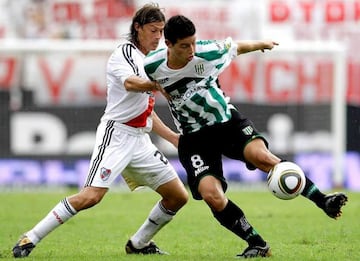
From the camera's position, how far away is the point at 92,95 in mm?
20844

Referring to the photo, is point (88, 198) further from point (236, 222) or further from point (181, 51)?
point (181, 51)

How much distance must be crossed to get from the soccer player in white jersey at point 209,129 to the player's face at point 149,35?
60 centimetres

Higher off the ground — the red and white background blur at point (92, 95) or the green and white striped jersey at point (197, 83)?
the green and white striped jersey at point (197, 83)

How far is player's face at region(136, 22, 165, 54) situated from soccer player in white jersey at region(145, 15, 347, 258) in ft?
1.98

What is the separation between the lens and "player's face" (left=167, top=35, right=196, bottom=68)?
9.38 metres

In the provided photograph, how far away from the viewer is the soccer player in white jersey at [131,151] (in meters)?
9.95

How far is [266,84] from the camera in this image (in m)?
21.4

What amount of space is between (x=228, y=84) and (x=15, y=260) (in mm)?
12261

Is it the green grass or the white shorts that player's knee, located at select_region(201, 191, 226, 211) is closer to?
the green grass

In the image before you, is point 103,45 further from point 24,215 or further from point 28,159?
point 24,215

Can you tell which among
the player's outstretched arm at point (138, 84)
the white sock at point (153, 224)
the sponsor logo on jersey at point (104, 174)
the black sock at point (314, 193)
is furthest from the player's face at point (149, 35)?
the black sock at point (314, 193)

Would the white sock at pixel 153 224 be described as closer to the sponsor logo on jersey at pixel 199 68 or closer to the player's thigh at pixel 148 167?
the player's thigh at pixel 148 167

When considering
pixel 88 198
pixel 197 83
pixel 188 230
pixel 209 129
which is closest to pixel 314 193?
pixel 209 129

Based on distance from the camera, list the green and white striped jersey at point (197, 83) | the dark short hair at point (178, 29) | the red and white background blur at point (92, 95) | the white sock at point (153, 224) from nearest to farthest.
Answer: the dark short hair at point (178, 29)
the green and white striped jersey at point (197, 83)
the white sock at point (153, 224)
the red and white background blur at point (92, 95)
